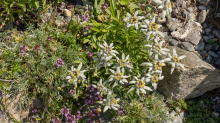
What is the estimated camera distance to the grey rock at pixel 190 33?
5492 millimetres

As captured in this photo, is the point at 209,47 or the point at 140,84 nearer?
the point at 140,84

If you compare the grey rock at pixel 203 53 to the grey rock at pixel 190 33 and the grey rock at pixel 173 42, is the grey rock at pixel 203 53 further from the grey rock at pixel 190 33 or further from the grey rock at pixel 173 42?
the grey rock at pixel 173 42

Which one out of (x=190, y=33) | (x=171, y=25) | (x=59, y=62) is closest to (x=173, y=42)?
(x=171, y=25)

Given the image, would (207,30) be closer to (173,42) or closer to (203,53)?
(203,53)

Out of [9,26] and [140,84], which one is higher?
[9,26]

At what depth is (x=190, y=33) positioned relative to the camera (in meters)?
5.52

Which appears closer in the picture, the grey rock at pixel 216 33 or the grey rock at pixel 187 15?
the grey rock at pixel 216 33

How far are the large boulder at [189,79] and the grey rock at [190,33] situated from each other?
0.70 meters

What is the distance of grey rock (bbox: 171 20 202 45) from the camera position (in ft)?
18.0

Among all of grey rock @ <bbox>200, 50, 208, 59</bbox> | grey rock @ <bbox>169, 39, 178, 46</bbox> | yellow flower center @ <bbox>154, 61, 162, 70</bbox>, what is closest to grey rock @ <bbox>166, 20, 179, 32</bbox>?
grey rock @ <bbox>169, 39, 178, 46</bbox>

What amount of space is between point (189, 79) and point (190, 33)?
1603 mm

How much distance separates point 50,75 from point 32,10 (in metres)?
2.00

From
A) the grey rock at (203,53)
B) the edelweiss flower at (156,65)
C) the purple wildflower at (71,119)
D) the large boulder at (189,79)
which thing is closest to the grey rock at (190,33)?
the grey rock at (203,53)

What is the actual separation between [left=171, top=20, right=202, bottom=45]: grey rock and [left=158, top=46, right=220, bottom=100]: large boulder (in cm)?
70
